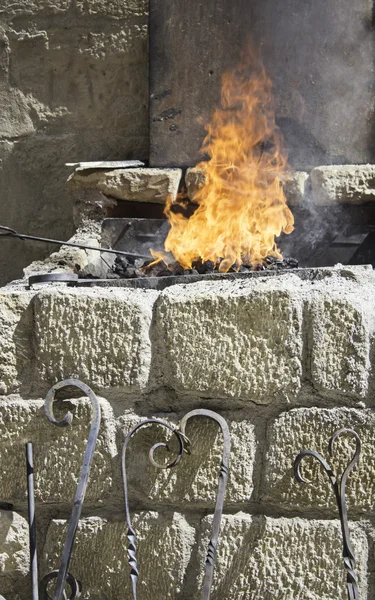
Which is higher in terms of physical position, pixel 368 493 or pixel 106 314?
pixel 106 314

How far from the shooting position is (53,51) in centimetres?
405

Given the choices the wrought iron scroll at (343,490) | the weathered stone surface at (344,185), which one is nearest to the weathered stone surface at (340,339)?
the wrought iron scroll at (343,490)

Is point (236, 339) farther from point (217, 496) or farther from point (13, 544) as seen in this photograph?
point (13, 544)

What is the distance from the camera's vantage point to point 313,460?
213cm

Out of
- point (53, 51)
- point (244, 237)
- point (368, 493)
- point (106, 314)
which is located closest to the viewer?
point (368, 493)

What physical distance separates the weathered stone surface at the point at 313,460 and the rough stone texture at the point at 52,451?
461mm

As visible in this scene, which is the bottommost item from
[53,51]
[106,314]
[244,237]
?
[106,314]

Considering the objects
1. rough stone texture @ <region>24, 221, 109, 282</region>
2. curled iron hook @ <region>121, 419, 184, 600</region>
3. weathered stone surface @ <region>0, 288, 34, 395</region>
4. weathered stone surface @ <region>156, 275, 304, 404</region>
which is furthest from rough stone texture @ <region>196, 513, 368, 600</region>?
rough stone texture @ <region>24, 221, 109, 282</region>

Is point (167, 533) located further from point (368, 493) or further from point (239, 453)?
point (368, 493)

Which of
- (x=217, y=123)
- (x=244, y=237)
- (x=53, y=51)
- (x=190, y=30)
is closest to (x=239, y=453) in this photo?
(x=244, y=237)

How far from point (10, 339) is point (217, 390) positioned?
2.06 feet

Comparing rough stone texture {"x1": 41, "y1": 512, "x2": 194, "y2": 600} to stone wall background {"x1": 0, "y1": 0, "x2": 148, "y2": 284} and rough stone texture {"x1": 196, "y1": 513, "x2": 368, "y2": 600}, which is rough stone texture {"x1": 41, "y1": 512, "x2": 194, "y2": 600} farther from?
stone wall background {"x1": 0, "y1": 0, "x2": 148, "y2": 284}

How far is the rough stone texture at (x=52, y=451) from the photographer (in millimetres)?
2264

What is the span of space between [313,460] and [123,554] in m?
0.60
